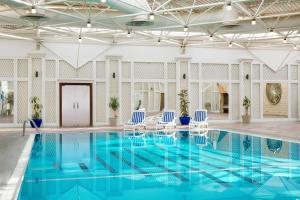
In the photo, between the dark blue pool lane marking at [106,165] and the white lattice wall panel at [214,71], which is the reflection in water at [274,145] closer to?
the dark blue pool lane marking at [106,165]

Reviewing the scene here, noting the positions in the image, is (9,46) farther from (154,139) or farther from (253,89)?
(253,89)

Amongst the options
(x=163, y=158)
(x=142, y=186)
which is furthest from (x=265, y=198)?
(x=163, y=158)

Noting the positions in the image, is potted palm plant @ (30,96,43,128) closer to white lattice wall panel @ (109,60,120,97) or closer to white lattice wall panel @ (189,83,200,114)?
white lattice wall panel @ (109,60,120,97)

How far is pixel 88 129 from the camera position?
1448cm

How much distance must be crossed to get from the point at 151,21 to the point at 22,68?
6671 mm

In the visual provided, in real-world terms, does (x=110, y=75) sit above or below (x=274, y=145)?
above

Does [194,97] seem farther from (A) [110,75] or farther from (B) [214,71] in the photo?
(A) [110,75]

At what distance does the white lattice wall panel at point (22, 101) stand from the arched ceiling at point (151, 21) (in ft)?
6.67

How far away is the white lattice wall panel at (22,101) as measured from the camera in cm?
1542

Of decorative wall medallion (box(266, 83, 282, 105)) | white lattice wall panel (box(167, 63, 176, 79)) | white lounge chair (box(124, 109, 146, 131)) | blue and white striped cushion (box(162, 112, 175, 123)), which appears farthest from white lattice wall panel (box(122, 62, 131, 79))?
decorative wall medallion (box(266, 83, 282, 105))

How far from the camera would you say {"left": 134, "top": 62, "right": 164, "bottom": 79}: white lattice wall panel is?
54.9 feet

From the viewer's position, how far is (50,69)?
15.7m

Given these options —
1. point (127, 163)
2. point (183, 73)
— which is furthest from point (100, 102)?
point (127, 163)

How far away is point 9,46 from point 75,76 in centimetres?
295
